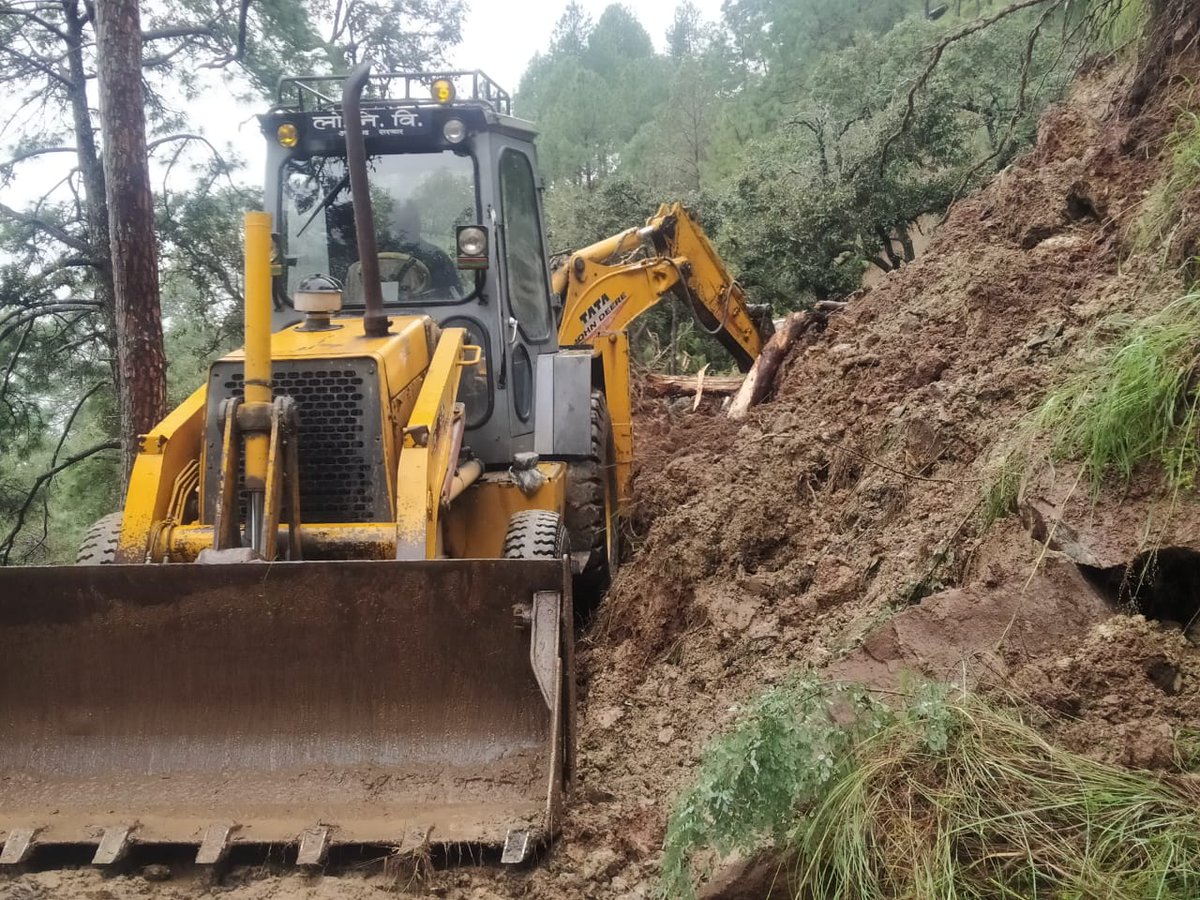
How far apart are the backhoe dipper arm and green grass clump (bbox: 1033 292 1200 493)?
433 centimetres

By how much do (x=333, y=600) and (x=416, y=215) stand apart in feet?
8.53

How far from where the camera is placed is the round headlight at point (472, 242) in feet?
17.5

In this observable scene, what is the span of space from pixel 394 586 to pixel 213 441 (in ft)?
4.24

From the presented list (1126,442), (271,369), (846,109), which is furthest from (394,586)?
(846,109)

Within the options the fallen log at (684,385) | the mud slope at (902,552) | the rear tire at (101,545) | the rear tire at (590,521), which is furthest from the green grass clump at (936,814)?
the fallen log at (684,385)

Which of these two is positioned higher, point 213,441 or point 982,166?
point 982,166

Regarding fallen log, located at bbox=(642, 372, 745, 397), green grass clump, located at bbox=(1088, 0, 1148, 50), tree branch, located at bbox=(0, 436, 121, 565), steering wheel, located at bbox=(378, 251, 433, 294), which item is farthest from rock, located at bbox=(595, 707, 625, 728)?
tree branch, located at bbox=(0, 436, 121, 565)

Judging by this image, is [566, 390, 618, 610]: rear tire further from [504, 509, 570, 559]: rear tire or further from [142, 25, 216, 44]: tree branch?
[142, 25, 216, 44]: tree branch

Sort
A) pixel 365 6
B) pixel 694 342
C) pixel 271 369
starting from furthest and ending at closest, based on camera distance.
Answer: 1. pixel 365 6
2. pixel 694 342
3. pixel 271 369

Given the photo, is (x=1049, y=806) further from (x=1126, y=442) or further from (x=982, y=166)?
(x=982, y=166)

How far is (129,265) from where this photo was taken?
9352mm

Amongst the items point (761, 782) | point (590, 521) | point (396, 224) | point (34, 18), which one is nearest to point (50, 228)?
point (34, 18)

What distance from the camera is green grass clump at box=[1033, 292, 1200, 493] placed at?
10.8 ft

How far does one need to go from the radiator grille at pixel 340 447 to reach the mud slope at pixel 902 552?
1362mm
